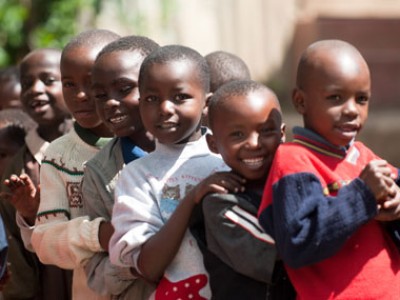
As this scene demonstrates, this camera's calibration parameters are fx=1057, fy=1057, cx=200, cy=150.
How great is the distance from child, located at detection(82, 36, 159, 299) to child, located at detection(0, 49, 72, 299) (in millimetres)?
917

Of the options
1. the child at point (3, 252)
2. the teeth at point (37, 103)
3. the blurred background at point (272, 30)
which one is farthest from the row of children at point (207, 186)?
the blurred background at point (272, 30)

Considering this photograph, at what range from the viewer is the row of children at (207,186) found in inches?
125

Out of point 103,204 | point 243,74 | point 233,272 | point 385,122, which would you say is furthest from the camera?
point 385,122

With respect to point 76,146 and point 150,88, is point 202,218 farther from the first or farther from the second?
point 76,146

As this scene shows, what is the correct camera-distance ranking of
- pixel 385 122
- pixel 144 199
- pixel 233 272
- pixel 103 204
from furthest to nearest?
pixel 385 122 → pixel 103 204 → pixel 144 199 → pixel 233 272

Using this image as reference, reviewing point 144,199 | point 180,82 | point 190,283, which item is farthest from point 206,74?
point 190,283

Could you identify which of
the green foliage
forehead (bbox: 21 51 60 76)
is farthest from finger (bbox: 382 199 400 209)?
the green foliage

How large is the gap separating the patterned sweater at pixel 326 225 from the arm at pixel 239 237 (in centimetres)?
6

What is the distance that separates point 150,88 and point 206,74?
26 cm

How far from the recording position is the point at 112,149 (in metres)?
3.96

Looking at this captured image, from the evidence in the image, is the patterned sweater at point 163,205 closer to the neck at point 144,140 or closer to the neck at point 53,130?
the neck at point 144,140

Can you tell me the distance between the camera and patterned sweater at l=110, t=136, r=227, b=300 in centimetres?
354

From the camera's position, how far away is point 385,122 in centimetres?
1039

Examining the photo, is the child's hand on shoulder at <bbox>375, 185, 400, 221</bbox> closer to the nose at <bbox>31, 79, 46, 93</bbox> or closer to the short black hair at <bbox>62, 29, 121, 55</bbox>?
the short black hair at <bbox>62, 29, 121, 55</bbox>
